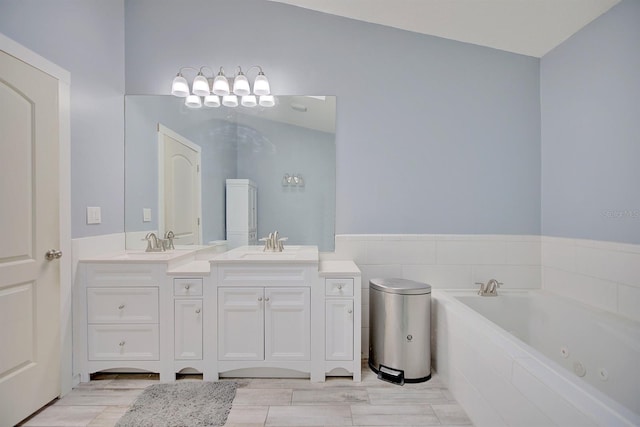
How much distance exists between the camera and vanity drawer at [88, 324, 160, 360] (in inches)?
88.0

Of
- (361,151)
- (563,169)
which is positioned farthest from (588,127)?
(361,151)

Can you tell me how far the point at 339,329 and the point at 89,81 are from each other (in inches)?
94.3

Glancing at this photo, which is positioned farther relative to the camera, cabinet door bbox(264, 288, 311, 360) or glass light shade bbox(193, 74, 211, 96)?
glass light shade bbox(193, 74, 211, 96)

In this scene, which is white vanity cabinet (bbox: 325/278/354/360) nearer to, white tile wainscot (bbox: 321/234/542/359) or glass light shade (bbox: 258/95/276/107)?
white tile wainscot (bbox: 321/234/542/359)

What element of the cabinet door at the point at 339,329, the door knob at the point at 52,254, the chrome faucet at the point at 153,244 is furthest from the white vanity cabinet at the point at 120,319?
the cabinet door at the point at 339,329

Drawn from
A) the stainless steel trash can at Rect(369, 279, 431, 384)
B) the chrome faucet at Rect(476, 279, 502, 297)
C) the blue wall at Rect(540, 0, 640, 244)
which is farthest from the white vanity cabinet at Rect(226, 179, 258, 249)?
the blue wall at Rect(540, 0, 640, 244)

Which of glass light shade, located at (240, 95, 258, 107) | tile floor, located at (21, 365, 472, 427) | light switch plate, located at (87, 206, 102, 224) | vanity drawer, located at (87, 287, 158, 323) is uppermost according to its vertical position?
glass light shade, located at (240, 95, 258, 107)

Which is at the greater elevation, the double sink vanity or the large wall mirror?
the large wall mirror

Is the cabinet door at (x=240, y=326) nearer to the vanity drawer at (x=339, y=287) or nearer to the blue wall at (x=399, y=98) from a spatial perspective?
the vanity drawer at (x=339, y=287)

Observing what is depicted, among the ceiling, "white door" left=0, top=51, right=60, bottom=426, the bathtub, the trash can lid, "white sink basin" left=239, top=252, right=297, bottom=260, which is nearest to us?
the bathtub

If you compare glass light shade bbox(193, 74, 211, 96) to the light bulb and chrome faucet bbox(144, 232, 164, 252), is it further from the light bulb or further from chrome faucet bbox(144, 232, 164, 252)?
chrome faucet bbox(144, 232, 164, 252)

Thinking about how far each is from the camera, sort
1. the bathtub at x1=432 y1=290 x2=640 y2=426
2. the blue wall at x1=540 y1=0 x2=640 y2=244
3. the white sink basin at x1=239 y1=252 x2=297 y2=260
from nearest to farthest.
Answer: the bathtub at x1=432 y1=290 x2=640 y2=426
the blue wall at x1=540 y1=0 x2=640 y2=244
the white sink basin at x1=239 y1=252 x2=297 y2=260

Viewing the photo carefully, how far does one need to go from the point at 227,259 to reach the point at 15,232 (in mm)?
1113

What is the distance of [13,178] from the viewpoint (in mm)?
1790
